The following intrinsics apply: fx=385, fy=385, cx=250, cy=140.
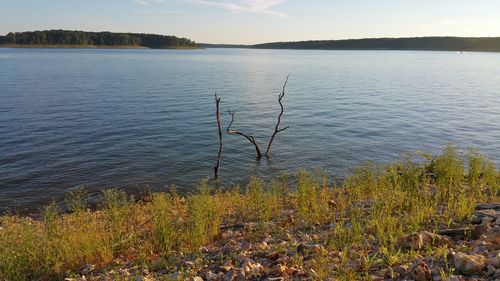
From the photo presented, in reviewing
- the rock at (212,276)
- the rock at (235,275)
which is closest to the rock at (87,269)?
the rock at (212,276)

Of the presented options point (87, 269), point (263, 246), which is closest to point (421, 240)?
point (263, 246)

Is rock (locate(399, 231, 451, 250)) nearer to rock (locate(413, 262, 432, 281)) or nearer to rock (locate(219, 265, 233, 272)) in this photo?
rock (locate(413, 262, 432, 281))

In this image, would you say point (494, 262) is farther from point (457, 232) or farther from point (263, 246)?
point (263, 246)

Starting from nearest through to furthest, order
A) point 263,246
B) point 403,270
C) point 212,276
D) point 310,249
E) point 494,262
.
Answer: point 494,262 → point 403,270 → point 212,276 → point 310,249 → point 263,246

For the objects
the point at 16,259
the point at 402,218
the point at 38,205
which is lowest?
the point at 38,205

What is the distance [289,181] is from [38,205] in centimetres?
1340

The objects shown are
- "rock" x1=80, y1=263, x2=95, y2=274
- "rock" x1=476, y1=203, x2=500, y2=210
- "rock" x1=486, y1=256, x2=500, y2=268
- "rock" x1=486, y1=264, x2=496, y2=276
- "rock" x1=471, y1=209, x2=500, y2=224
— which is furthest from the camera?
"rock" x1=476, y1=203, x2=500, y2=210

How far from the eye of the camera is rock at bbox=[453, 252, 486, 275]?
6.99 metres

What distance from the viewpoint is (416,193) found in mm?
13000

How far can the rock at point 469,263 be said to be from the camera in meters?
6.99

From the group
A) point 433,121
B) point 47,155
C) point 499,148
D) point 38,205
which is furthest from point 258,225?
point 433,121

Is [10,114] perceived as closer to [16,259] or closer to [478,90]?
[16,259]

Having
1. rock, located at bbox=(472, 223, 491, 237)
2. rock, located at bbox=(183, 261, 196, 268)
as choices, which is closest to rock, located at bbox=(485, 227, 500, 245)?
rock, located at bbox=(472, 223, 491, 237)

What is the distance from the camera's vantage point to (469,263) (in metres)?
7.05
